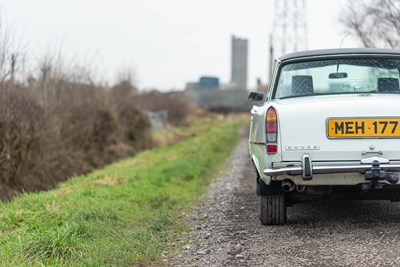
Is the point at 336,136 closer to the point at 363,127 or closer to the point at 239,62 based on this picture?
the point at 363,127

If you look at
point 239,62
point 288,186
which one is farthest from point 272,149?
point 239,62

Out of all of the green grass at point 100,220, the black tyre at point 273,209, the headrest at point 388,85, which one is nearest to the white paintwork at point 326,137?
the headrest at point 388,85

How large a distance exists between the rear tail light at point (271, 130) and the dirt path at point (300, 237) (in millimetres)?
1079

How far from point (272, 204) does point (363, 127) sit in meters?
1.57

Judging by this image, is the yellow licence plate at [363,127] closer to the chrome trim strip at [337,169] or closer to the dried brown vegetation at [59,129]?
the chrome trim strip at [337,169]

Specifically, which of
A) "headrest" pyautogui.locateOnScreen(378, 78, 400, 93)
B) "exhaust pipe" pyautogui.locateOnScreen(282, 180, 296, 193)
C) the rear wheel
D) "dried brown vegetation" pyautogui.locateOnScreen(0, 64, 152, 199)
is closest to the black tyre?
the rear wheel

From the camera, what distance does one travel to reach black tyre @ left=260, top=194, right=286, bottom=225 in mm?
6520

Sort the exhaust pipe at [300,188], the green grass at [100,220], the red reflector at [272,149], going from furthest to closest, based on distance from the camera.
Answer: the exhaust pipe at [300,188]
the red reflector at [272,149]
the green grass at [100,220]

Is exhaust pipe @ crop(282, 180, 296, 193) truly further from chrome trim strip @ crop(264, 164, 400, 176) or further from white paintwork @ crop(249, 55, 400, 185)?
chrome trim strip @ crop(264, 164, 400, 176)

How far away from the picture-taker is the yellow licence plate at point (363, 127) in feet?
18.5

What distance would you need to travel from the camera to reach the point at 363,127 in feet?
18.6

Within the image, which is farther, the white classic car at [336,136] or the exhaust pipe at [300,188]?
the exhaust pipe at [300,188]

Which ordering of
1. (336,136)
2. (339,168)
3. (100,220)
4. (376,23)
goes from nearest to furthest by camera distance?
(339,168)
(336,136)
(100,220)
(376,23)

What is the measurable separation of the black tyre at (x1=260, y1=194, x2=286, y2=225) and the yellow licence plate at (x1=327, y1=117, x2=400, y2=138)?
121 cm
